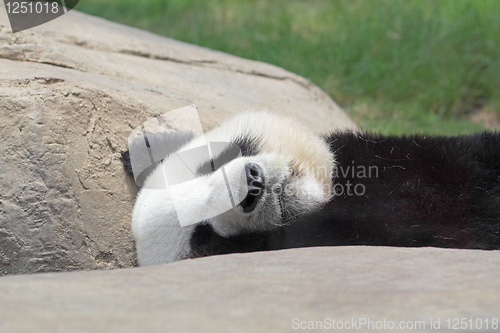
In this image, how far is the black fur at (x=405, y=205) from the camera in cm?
183

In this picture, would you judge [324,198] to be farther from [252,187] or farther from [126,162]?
[126,162]

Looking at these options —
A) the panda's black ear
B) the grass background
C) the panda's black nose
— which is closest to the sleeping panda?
the panda's black nose

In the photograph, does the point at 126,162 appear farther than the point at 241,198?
Yes

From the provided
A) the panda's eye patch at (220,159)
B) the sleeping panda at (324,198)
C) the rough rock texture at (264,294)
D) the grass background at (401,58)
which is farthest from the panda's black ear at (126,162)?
the grass background at (401,58)

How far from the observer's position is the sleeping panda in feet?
5.97

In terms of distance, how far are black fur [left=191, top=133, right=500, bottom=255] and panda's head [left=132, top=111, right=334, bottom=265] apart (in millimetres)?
24

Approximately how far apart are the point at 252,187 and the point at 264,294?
64 centimetres

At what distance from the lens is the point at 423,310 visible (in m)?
1.04

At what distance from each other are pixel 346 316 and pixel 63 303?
2.06ft

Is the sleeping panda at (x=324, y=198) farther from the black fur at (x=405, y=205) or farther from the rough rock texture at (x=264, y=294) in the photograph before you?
the rough rock texture at (x=264, y=294)

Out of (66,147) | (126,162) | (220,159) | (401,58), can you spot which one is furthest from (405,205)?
(401,58)

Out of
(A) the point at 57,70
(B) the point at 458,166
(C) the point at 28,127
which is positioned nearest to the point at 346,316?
(B) the point at 458,166

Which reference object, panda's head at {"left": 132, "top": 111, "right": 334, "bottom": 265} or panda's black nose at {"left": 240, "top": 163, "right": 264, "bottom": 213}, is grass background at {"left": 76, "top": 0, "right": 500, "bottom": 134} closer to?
panda's head at {"left": 132, "top": 111, "right": 334, "bottom": 265}

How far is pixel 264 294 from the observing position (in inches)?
46.2
